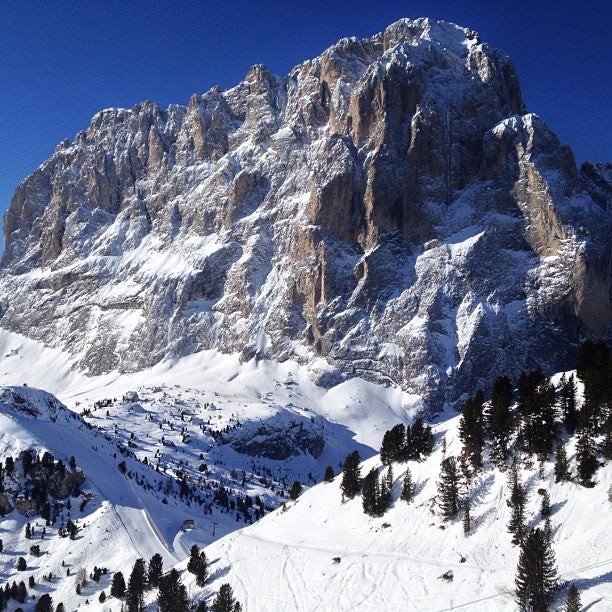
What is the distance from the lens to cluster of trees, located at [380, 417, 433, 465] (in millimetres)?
98500

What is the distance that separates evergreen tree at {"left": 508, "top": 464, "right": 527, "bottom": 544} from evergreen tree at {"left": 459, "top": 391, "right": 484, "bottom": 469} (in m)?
8.49

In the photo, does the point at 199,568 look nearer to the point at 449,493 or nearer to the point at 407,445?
the point at 407,445

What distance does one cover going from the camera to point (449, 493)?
267 ft

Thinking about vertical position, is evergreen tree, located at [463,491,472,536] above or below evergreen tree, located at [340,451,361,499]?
below

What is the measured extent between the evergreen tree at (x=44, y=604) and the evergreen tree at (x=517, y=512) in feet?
274

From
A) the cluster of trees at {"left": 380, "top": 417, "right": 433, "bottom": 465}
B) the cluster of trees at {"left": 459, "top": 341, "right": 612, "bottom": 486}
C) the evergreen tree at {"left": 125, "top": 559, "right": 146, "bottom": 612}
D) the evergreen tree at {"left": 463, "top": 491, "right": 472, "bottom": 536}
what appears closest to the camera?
the cluster of trees at {"left": 459, "top": 341, "right": 612, "bottom": 486}

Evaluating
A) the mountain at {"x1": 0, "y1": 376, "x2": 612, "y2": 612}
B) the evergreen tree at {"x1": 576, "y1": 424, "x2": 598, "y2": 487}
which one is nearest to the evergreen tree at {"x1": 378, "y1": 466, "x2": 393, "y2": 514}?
the mountain at {"x1": 0, "y1": 376, "x2": 612, "y2": 612}

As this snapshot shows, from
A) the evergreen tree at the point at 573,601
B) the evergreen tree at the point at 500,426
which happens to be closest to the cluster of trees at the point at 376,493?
the evergreen tree at the point at 500,426

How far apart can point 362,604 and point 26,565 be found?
A: 91923mm

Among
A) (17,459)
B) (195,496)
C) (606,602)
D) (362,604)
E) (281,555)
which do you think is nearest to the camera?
(606,602)

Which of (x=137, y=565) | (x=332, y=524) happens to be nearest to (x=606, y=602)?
(x=332, y=524)

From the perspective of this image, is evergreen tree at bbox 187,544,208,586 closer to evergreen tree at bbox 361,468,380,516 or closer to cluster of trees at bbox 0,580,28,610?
evergreen tree at bbox 361,468,380,516

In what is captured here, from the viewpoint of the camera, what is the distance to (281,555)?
94438 millimetres

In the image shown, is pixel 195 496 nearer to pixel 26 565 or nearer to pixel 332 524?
pixel 26 565
